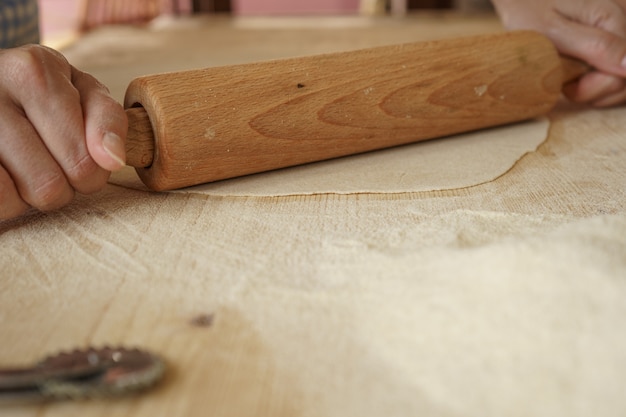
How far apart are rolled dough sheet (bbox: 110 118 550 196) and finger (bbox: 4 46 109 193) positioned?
0.60 feet

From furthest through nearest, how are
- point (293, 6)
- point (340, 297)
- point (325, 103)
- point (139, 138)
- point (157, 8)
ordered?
point (293, 6)
point (157, 8)
point (325, 103)
point (139, 138)
point (340, 297)

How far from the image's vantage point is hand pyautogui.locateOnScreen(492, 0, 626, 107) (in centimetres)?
134

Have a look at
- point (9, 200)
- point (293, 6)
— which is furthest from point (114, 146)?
point (293, 6)

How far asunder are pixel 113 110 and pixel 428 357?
50cm

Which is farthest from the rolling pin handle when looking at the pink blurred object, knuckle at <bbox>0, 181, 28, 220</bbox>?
the pink blurred object

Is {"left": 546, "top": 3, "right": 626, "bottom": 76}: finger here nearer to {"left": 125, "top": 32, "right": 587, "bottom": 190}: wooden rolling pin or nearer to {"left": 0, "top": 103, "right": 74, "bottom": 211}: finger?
{"left": 125, "top": 32, "right": 587, "bottom": 190}: wooden rolling pin

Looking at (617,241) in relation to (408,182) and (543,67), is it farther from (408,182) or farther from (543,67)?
(543,67)

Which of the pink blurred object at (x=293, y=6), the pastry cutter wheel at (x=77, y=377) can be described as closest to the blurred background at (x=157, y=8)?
the pink blurred object at (x=293, y=6)

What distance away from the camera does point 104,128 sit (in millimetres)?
800

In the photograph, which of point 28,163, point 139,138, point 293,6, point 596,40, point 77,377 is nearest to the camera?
point 77,377

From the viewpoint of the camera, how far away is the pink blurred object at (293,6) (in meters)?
5.11

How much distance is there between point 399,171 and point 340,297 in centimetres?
42

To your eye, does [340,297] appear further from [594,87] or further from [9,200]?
[594,87]

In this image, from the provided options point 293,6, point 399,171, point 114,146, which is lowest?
point 293,6
